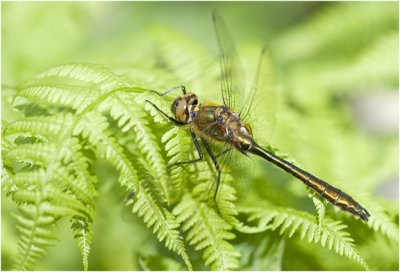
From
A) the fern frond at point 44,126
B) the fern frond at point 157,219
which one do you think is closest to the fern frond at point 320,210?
the fern frond at point 157,219

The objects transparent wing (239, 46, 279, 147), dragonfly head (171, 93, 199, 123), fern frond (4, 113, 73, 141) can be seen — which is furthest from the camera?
transparent wing (239, 46, 279, 147)

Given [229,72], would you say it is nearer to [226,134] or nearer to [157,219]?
[226,134]

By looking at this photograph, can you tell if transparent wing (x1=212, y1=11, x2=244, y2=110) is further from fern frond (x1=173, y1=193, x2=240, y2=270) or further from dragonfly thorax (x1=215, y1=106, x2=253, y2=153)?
fern frond (x1=173, y1=193, x2=240, y2=270)

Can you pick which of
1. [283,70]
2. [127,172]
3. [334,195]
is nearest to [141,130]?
[127,172]

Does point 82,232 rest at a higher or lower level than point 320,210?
lower

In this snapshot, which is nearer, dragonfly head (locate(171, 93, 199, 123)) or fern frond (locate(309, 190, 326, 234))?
fern frond (locate(309, 190, 326, 234))

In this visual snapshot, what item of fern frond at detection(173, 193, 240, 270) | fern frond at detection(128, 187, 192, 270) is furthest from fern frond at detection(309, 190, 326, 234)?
fern frond at detection(128, 187, 192, 270)
